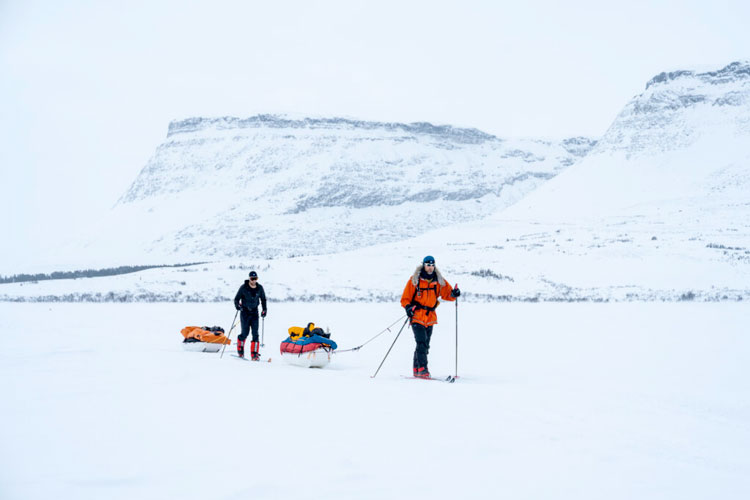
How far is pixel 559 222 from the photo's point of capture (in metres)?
73.4

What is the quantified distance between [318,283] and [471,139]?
11702 cm

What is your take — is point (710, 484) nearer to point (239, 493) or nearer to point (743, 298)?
point (239, 493)

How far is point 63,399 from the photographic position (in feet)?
21.2

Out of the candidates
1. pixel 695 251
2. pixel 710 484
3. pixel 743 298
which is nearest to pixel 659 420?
pixel 710 484

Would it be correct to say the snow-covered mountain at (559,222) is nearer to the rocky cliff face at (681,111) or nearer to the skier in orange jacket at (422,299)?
the rocky cliff face at (681,111)

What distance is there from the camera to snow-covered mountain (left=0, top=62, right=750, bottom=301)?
1270 inches

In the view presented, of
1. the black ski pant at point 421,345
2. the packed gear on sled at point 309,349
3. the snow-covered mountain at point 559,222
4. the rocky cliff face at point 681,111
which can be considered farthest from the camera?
the rocky cliff face at point 681,111

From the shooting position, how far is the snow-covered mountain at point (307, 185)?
3814 inches

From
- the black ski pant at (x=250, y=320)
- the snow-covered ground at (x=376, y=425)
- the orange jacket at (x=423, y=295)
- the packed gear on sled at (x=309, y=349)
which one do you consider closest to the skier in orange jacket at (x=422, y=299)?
the orange jacket at (x=423, y=295)

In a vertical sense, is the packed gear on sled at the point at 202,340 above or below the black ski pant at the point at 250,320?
below

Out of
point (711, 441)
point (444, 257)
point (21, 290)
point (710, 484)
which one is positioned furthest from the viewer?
point (444, 257)

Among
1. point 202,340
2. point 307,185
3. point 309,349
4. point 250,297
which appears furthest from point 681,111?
point 309,349

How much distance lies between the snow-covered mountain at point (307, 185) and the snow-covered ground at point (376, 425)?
78.4 m

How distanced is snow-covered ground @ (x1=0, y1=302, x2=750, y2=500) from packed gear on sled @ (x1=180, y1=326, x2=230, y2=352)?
1.24 metres
